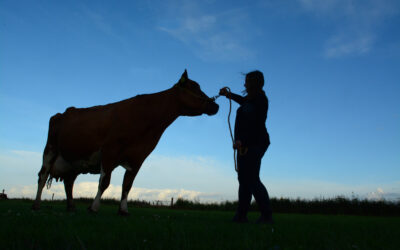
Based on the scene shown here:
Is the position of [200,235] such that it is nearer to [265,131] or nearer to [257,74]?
[265,131]

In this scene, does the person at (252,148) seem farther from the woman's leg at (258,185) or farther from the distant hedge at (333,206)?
the distant hedge at (333,206)

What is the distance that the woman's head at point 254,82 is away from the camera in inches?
232

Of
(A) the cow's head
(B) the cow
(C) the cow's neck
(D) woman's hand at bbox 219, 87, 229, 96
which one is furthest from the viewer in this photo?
(A) the cow's head

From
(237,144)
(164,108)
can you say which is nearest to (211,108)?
(164,108)

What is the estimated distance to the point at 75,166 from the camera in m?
8.27

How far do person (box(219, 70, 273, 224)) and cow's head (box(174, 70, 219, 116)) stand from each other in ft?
5.93

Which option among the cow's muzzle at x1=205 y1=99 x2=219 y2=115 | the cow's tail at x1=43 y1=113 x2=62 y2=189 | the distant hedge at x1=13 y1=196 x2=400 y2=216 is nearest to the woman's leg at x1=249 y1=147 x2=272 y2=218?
the cow's muzzle at x1=205 y1=99 x2=219 y2=115

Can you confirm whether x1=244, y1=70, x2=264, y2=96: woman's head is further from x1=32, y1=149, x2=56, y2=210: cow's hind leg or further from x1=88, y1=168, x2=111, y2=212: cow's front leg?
x1=32, y1=149, x2=56, y2=210: cow's hind leg

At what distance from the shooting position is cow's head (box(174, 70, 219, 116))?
24.8 feet

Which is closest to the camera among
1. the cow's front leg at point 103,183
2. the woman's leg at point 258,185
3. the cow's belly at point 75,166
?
the woman's leg at point 258,185

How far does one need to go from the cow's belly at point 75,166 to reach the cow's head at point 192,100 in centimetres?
230

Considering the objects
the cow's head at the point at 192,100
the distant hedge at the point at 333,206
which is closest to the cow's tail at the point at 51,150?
the cow's head at the point at 192,100

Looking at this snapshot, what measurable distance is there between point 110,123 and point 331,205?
21475 mm

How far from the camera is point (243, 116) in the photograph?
5777 mm
